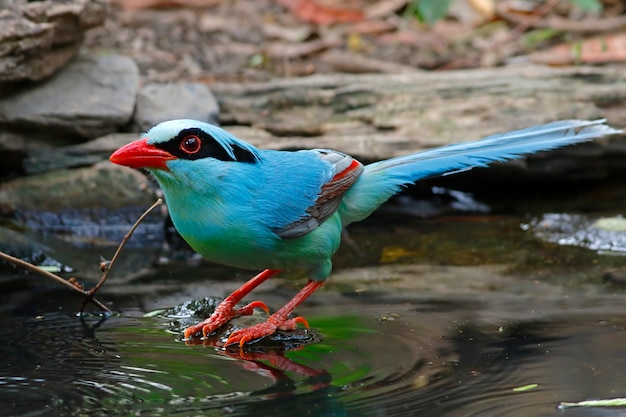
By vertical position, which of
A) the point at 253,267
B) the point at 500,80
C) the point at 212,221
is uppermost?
the point at 500,80

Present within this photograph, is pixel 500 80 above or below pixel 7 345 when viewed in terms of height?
above

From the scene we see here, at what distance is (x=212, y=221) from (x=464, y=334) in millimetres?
1094

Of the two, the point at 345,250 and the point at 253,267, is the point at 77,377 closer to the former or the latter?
the point at 253,267

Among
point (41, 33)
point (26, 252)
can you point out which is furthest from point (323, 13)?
point (26, 252)

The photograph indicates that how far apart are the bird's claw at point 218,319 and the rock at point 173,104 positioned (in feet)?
8.04

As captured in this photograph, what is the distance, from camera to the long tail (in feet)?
13.2

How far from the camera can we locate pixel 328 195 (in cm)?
382

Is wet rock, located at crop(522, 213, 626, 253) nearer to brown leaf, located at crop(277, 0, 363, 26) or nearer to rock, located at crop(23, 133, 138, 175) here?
rock, located at crop(23, 133, 138, 175)

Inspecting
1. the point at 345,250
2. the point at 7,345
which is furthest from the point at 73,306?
the point at 345,250

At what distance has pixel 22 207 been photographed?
5.84 meters

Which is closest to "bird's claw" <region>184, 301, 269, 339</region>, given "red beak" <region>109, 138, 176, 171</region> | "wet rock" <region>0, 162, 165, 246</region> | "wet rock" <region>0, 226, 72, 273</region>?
"red beak" <region>109, 138, 176, 171</region>

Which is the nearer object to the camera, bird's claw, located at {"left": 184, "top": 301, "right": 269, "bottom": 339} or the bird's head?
the bird's head

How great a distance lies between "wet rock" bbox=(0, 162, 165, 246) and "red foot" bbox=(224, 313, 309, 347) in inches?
93.8

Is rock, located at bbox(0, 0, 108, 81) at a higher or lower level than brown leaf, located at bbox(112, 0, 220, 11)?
lower
